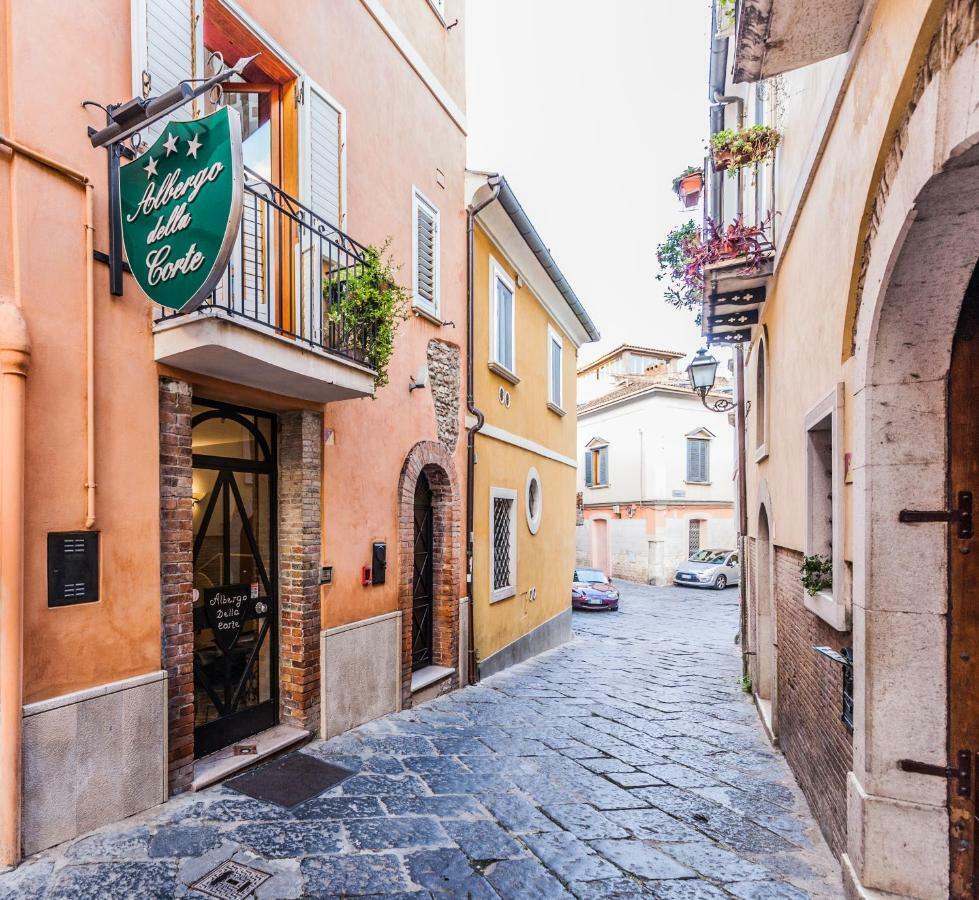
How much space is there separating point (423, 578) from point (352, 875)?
14.7 feet

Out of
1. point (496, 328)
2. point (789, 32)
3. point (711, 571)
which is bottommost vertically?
point (711, 571)

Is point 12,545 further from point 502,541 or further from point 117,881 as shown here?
point 502,541

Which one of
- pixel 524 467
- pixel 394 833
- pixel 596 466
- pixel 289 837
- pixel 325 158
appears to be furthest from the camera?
pixel 596 466

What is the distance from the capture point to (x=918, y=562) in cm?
314

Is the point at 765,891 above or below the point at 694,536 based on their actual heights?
above

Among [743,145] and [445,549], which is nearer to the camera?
[743,145]

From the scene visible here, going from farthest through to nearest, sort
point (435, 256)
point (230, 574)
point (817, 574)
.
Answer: point (435, 256) → point (230, 574) → point (817, 574)

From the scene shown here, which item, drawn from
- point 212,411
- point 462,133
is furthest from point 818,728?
point 462,133

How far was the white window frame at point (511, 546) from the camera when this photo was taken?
30.6 feet

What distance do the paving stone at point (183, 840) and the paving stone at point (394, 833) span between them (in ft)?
2.75

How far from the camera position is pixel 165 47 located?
4.37 metres

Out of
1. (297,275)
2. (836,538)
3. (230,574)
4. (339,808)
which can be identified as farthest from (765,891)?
(297,275)

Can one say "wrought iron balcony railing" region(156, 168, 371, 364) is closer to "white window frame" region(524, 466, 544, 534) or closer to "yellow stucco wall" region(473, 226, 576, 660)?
"yellow stucco wall" region(473, 226, 576, 660)

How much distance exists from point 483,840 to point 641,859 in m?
0.99
